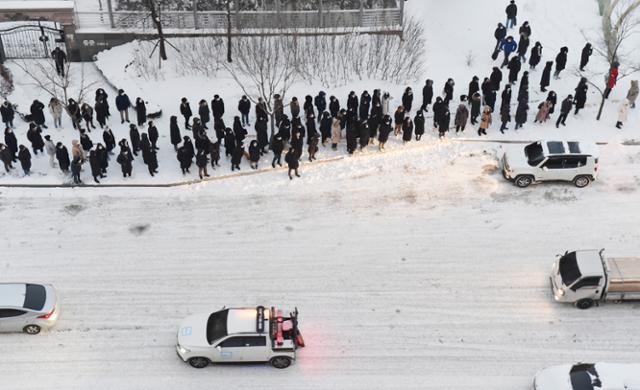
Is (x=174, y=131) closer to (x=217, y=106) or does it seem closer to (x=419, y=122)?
(x=217, y=106)

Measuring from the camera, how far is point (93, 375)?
1836 cm

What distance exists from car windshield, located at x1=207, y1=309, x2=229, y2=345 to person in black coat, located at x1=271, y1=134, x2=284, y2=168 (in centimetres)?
806

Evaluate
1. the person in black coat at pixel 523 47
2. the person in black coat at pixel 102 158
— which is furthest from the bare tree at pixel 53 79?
the person in black coat at pixel 523 47

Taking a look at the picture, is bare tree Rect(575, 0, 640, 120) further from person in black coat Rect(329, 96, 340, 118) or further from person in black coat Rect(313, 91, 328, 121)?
person in black coat Rect(313, 91, 328, 121)

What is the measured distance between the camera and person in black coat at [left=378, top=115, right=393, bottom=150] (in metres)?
25.8

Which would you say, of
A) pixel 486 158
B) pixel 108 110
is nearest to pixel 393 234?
pixel 486 158

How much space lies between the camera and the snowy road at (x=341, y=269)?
1859 cm

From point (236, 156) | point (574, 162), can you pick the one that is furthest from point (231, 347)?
point (574, 162)

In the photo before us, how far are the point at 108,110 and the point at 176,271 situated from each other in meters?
9.05

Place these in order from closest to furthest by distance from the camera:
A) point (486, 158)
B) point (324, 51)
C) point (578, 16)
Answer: point (486, 158) < point (324, 51) < point (578, 16)

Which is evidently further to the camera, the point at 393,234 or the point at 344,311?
the point at 393,234

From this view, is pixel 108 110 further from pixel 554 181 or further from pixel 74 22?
pixel 554 181

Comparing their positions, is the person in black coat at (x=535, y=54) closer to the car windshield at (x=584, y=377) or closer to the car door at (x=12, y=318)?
the car windshield at (x=584, y=377)

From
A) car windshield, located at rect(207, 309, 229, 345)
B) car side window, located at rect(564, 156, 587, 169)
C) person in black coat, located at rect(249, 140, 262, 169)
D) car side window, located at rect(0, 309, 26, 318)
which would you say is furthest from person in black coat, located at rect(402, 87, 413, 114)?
car side window, located at rect(0, 309, 26, 318)
